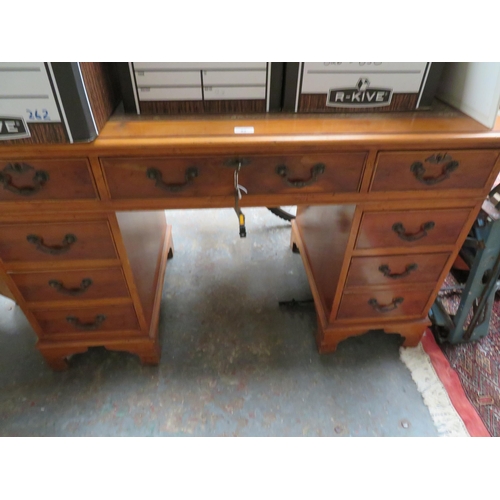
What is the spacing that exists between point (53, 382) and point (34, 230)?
60cm

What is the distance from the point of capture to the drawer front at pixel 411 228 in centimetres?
91

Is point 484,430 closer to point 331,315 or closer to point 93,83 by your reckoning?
point 331,315

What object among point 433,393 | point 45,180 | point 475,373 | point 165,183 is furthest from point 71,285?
point 475,373

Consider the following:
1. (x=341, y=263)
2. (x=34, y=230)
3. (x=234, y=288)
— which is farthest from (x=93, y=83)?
(x=234, y=288)

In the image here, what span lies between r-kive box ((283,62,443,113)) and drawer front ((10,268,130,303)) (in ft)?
2.13

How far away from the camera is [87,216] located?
0.84m

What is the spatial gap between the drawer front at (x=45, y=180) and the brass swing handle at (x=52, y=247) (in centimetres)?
11

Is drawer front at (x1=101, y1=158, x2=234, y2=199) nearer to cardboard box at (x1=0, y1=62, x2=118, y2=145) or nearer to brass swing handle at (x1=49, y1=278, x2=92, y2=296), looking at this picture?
cardboard box at (x1=0, y1=62, x2=118, y2=145)

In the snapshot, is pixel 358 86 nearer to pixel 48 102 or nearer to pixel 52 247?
pixel 48 102

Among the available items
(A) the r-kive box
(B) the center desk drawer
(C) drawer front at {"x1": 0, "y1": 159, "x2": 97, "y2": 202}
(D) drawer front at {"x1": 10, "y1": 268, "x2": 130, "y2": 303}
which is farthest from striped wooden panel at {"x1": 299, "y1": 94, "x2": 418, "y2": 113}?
(D) drawer front at {"x1": 10, "y1": 268, "x2": 130, "y2": 303}

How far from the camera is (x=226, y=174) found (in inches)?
31.3

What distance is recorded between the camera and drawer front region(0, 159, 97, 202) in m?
0.75

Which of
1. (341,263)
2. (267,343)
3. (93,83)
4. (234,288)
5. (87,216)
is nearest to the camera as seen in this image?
(93,83)

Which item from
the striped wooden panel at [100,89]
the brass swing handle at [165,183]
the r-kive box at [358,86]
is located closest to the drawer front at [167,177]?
the brass swing handle at [165,183]
